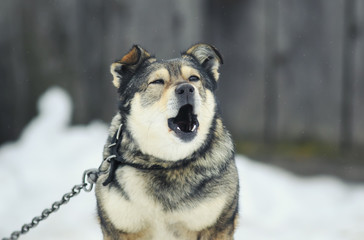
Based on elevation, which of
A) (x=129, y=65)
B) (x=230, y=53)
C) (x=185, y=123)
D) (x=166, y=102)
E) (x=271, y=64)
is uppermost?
(x=129, y=65)

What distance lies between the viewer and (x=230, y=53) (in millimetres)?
5246

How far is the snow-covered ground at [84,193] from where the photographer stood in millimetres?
4195

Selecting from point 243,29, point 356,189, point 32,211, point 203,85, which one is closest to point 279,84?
point 243,29

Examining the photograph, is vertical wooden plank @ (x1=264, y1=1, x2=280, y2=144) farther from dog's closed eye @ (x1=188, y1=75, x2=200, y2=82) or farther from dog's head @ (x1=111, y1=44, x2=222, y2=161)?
dog's closed eye @ (x1=188, y1=75, x2=200, y2=82)

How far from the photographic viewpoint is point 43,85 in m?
5.56

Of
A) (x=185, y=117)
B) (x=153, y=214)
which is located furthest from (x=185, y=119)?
(x=153, y=214)

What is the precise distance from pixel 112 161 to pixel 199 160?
0.49 m

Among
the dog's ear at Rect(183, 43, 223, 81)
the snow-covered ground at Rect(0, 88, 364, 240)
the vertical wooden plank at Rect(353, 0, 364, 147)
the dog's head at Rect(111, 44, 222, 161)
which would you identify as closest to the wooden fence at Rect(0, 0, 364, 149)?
the vertical wooden plank at Rect(353, 0, 364, 147)

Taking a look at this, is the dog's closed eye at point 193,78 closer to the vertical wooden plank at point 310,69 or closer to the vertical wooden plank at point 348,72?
the vertical wooden plank at point 310,69

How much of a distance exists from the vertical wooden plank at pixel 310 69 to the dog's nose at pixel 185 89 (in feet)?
7.92

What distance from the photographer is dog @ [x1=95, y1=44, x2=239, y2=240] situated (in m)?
2.93

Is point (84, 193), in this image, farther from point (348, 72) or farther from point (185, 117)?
point (348, 72)

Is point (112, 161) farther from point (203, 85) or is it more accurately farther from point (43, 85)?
point (43, 85)

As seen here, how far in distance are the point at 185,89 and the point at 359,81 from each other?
2641mm
